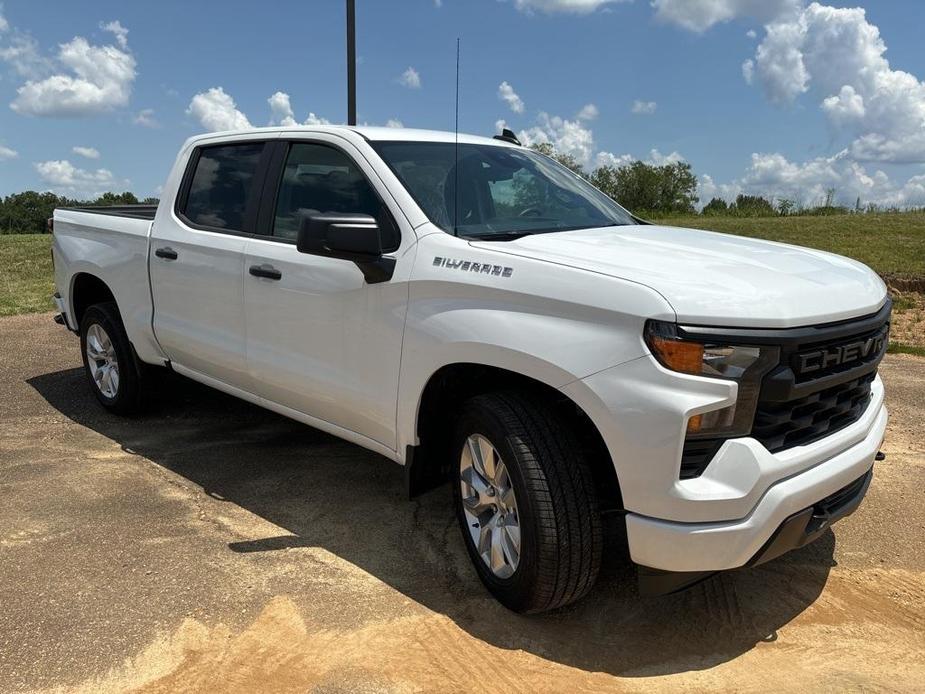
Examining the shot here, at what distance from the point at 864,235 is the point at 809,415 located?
42.0ft

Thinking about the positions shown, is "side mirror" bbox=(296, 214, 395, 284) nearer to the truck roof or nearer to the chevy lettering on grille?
the truck roof

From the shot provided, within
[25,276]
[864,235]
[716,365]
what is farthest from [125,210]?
[864,235]

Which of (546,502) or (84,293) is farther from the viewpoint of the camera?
(84,293)

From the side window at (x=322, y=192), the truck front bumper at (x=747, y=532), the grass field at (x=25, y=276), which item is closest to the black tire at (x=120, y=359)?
the side window at (x=322, y=192)

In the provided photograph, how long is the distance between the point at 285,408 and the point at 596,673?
2.10m

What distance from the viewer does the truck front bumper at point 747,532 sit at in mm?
2514

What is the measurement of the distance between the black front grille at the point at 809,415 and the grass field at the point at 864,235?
8.71m

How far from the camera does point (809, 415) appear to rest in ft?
8.88

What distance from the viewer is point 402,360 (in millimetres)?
3262

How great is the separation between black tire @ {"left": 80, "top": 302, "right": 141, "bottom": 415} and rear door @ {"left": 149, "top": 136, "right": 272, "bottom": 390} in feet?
1.80

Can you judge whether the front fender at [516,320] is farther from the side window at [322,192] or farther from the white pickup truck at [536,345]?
the side window at [322,192]

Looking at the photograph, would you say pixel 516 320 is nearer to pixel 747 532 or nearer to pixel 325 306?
pixel 747 532

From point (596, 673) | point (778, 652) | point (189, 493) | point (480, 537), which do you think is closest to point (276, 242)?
point (189, 493)

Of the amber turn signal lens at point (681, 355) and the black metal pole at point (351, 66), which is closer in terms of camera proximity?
the amber turn signal lens at point (681, 355)
